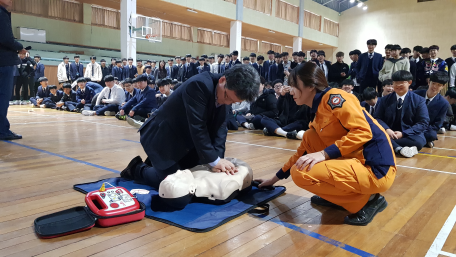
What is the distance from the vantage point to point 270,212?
2.09 meters

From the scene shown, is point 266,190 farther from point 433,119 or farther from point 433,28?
point 433,28

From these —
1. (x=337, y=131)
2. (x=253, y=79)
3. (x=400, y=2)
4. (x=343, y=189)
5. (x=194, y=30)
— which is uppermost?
(x=400, y=2)

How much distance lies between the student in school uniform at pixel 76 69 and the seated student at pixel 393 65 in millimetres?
11440

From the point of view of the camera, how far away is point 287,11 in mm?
20453

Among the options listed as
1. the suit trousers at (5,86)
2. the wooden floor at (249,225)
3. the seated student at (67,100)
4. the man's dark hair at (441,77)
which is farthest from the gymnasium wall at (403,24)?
the suit trousers at (5,86)

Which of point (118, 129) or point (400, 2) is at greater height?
point (400, 2)

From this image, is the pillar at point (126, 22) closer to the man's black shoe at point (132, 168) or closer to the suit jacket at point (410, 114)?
the suit jacket at point (410, 114)

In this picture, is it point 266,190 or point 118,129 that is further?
point 118,129

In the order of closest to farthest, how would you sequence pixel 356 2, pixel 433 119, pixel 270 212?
pixel 270 212 → pixel 433 119 → pixel 356 2

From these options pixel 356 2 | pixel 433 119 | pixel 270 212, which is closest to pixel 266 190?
pixel 270 212

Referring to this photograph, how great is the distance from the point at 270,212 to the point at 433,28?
21844 mm

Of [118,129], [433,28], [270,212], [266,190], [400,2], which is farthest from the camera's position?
[400,2]

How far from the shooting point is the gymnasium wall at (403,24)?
18719mm

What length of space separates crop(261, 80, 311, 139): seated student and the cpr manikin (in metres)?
3.18
